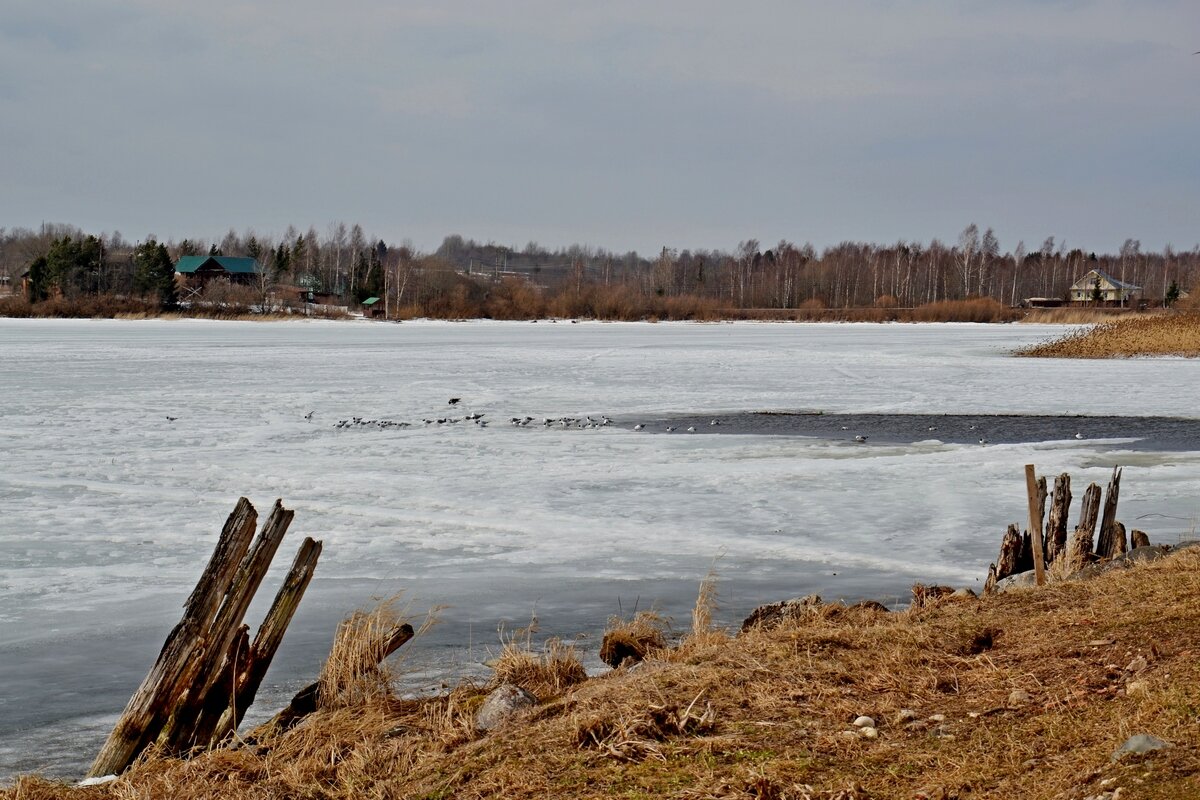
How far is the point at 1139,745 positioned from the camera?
11.7 feet

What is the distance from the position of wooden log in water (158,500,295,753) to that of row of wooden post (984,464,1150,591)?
15.4ft

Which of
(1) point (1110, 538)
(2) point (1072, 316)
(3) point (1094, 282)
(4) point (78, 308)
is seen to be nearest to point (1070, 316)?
(2) point (1072, 316)

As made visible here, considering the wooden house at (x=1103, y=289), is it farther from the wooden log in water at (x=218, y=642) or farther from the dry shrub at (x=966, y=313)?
the wooden log in water at (x=218, y=642)

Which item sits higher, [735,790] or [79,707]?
[735,790]

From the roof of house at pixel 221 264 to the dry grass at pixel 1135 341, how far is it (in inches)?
3072

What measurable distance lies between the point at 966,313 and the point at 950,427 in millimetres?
75020

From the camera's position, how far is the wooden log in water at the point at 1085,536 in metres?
7.58

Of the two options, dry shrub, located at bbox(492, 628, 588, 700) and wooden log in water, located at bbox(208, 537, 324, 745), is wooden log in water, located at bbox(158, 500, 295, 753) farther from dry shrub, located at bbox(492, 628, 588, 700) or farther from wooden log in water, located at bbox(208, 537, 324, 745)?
dry shrub, located at bbox(492, 628, 588, 700)

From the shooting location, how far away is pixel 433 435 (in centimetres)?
1642

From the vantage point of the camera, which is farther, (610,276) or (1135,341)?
(610,276)

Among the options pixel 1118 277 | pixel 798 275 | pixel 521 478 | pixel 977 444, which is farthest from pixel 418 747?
pixel 1118 277

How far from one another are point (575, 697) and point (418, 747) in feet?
2.35

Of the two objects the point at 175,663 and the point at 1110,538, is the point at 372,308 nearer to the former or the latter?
the point at 1110,538

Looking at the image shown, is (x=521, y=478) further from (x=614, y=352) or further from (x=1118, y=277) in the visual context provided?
(x=1118, y=277)
